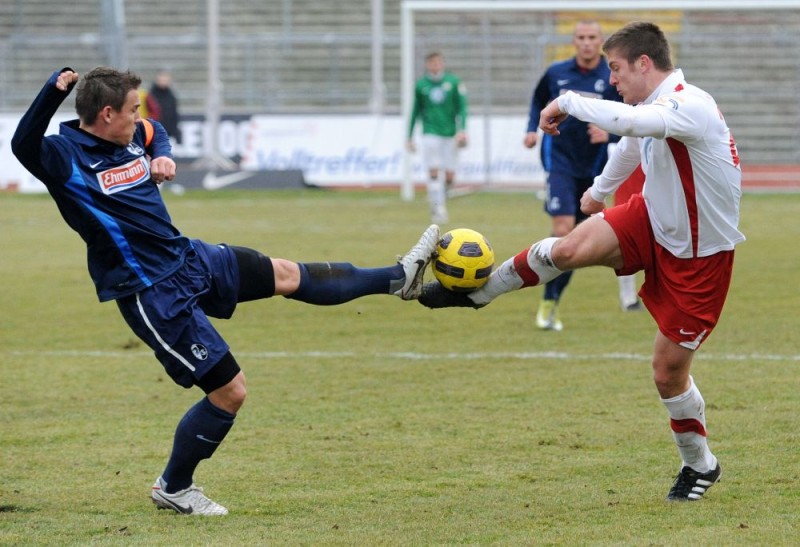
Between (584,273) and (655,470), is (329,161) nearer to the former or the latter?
(584,273)

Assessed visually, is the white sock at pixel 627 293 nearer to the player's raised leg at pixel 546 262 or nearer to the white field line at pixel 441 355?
the white field line at pixel 441 355

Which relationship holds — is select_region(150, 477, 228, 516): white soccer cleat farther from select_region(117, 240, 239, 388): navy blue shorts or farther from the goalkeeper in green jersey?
the goalkeeper in green jersey

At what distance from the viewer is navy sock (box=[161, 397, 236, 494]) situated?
5148mm

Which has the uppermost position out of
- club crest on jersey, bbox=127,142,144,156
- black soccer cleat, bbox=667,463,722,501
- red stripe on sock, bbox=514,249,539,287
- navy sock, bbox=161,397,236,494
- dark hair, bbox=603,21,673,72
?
dark hair, bbox=603,21,673,72

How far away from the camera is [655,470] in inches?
226

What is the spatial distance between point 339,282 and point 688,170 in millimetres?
1625

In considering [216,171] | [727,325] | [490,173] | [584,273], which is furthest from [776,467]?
[216,171]

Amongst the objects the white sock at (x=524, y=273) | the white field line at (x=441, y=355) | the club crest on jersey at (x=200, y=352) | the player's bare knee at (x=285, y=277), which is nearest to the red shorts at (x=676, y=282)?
the white sock at (x=524, y=273)

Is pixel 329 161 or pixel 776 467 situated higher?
pixel 776 467

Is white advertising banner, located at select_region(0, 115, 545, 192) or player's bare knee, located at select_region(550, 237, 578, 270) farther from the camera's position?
white advertising banner, located at select_region(0, 115, 545, 192)

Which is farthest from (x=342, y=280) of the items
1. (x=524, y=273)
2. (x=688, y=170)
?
(x=688, y=170)

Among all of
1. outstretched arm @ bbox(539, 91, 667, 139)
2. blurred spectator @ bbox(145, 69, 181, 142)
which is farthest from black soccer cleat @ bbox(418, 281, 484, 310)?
blurred spectator @ bbox(145, 69, 181, 142)

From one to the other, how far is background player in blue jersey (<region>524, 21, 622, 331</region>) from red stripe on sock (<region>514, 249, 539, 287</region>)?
390cm

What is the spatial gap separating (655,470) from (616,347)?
3.31m
